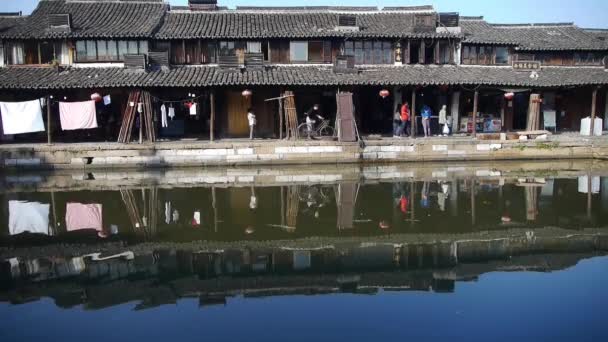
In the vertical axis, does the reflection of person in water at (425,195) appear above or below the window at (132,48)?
below

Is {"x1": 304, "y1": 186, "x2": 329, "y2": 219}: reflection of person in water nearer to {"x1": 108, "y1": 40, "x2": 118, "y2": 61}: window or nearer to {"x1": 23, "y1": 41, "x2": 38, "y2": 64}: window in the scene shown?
{"x1": 108, "y1": 40, "x2": 118, "y2": 61}: window

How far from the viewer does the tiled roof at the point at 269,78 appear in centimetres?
2253

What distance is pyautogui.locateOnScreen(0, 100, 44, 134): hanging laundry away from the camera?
73.5ft

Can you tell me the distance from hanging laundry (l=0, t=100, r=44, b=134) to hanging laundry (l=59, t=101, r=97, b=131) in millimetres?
1035

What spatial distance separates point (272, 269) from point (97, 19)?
2113 centimetres

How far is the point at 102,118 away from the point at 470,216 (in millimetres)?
19242

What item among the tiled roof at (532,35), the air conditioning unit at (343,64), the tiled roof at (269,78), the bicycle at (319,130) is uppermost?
the tiled roof at (532,35)

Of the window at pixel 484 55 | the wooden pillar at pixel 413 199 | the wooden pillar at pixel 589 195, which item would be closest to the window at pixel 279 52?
the window at pixel 484 55

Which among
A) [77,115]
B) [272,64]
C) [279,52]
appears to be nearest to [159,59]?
[77,115]

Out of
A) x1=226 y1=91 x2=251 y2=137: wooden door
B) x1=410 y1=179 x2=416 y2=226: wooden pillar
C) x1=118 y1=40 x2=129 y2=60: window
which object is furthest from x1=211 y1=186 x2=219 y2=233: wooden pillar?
x1=118 y1=40 x2=129 y2=60: window

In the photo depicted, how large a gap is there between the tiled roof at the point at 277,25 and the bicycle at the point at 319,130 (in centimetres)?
463

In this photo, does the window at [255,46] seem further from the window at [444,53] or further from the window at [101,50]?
the window at [444,53]

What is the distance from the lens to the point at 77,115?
901 inches

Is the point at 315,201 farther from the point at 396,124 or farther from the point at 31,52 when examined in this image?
the point at 31,52
